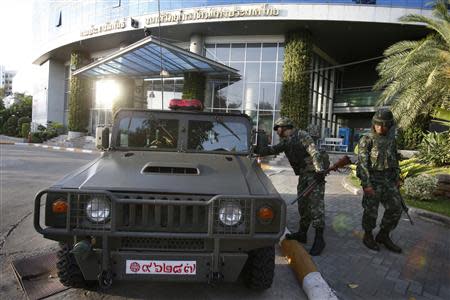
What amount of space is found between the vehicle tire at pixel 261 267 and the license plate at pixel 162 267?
65cm

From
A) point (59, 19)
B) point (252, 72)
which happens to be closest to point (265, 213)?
point (252, 72)

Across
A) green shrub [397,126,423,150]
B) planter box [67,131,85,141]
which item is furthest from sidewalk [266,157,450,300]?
planter box [67,131,85,141]

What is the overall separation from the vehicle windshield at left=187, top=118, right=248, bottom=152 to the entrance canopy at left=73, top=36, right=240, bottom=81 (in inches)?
452

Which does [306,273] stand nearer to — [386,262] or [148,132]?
[386,262]

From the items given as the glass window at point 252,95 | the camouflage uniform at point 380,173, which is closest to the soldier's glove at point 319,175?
the camouflage uniform at point 380,173

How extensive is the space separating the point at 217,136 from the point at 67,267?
2.06 m

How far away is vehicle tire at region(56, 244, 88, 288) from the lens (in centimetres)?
302

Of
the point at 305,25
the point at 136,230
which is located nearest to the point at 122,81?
the point at 305,25

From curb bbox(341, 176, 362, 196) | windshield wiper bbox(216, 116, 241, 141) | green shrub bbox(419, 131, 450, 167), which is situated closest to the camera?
windshield wiper bbox(216, 116, 241, 141)

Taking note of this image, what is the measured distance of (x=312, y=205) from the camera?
450 centimetres

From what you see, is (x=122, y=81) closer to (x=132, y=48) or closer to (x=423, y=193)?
(x=132, y=48)

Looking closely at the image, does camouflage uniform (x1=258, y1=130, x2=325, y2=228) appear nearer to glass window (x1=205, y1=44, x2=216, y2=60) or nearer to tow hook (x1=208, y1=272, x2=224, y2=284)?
tow hook (x1=208, y1=272, x2=224, y2=284)

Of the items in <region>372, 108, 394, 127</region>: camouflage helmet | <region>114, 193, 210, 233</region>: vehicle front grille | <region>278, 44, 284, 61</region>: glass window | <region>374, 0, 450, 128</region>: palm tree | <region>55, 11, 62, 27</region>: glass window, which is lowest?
<region>114, 193, 210, 233</region>: vehicle front grille

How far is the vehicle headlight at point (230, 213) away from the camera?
2.77m
